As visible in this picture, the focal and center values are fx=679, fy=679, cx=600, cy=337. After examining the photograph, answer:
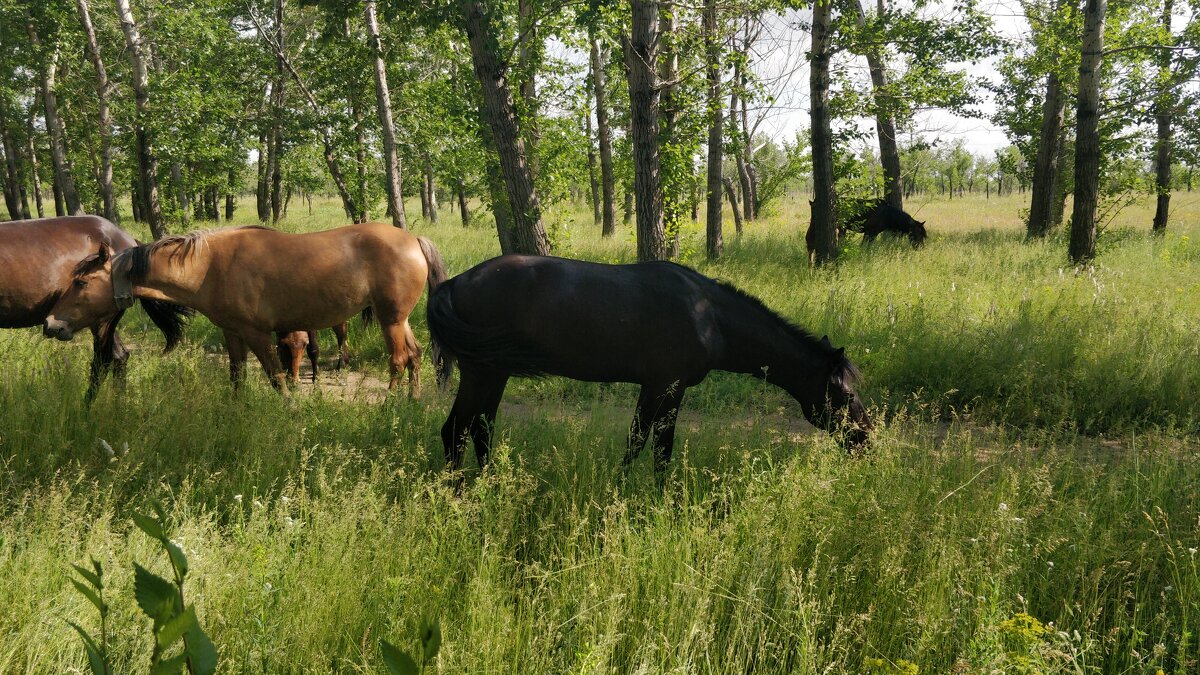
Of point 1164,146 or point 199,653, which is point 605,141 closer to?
point 1164,146

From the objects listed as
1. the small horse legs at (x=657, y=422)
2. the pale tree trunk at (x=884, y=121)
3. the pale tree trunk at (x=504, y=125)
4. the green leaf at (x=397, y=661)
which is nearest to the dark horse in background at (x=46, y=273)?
the pale tree trunk at (x=504, y=125)

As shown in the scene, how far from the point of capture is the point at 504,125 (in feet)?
26.1

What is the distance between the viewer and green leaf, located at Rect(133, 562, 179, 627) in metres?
0.63

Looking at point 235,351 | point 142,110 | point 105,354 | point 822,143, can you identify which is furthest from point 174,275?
point 142,110

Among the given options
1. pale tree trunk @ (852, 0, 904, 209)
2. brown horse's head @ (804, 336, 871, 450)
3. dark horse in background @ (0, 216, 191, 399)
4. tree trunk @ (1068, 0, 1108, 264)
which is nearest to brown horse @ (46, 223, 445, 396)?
dark horse in background @ (0, 216, 191, 399)

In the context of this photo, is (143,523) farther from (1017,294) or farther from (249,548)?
(1017,294)

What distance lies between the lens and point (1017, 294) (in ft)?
28.9

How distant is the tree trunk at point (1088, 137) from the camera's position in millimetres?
9219

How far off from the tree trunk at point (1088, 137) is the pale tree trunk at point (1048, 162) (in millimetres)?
5088

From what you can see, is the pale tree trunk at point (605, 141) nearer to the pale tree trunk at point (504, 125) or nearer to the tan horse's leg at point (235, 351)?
the pale tree trunk at point (504, 125)

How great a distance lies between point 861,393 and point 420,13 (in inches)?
244

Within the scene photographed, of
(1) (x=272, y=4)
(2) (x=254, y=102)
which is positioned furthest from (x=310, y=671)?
(2) (x=254, y=102)

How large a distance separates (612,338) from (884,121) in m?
11.2

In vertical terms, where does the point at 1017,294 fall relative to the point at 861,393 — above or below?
above
